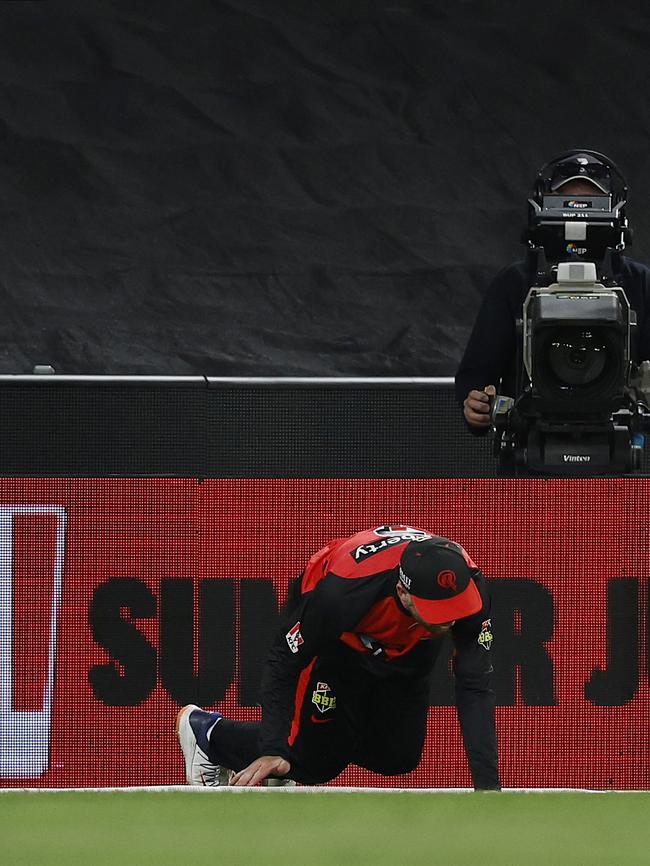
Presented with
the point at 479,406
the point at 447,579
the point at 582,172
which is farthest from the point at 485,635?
the point at 582,172

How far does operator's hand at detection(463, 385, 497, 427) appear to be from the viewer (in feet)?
14.4

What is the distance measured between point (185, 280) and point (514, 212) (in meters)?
1.56

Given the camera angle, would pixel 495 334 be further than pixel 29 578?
No

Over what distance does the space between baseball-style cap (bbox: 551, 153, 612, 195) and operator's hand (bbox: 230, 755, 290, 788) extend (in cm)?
173

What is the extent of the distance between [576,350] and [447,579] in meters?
0.70

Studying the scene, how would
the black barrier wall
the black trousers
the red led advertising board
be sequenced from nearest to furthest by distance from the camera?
the black trousers → the black barrier wall → the red led advertising board

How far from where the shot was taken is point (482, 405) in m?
4.40

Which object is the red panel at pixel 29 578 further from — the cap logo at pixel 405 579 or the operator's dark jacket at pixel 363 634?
the cap logo at pixel 405 579

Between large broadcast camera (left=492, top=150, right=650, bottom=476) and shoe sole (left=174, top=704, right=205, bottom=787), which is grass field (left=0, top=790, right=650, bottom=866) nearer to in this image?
large broadcast camera (left=492, top=150, right=650, bottom=476)

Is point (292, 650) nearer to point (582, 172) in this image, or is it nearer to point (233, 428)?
point (233, 428)

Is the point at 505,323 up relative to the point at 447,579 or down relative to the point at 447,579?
up

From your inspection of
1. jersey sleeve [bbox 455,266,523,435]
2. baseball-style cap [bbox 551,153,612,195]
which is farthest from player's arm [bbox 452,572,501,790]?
baseball-style cap [bbox 551,153,612,195]

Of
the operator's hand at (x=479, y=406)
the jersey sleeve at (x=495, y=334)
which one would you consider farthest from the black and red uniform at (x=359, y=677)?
the jersey sleeve at (x=495, y=334)

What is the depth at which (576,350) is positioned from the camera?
13.5 ft
